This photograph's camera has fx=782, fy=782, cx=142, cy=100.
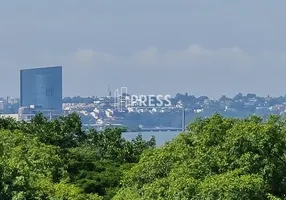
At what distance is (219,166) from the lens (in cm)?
1856

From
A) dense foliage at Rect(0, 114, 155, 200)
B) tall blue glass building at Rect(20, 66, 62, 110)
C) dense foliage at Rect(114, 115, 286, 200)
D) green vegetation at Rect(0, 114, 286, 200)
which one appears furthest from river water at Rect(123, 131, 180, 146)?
tall blue glass building at Rect(20, 66, 62, 110)

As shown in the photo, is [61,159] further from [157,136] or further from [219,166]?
[157,136]

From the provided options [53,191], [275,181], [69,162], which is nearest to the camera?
[275,181]

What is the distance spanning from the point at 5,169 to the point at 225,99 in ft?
557

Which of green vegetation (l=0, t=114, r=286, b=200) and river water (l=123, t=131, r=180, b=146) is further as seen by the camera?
river water (l=123, t=131, r=180, b=146)

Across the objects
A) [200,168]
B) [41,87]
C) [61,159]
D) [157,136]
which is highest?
[41,87]

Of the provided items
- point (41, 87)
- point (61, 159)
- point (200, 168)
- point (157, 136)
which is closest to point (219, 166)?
point (200, 168)

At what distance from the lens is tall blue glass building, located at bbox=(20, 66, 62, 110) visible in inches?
6467

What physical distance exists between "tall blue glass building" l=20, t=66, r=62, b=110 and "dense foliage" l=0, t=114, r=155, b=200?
122m

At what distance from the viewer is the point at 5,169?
17.0 metres

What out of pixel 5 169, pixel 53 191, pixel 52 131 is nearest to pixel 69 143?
pixel 52 131

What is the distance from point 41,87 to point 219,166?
150 meters

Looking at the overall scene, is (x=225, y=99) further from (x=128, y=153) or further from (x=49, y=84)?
→ (x=128, y=153)

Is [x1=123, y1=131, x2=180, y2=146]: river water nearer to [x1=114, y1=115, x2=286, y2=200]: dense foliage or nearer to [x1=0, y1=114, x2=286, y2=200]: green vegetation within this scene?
[x1=0, y1=114, x2=286, y2=200]: green vegetation
